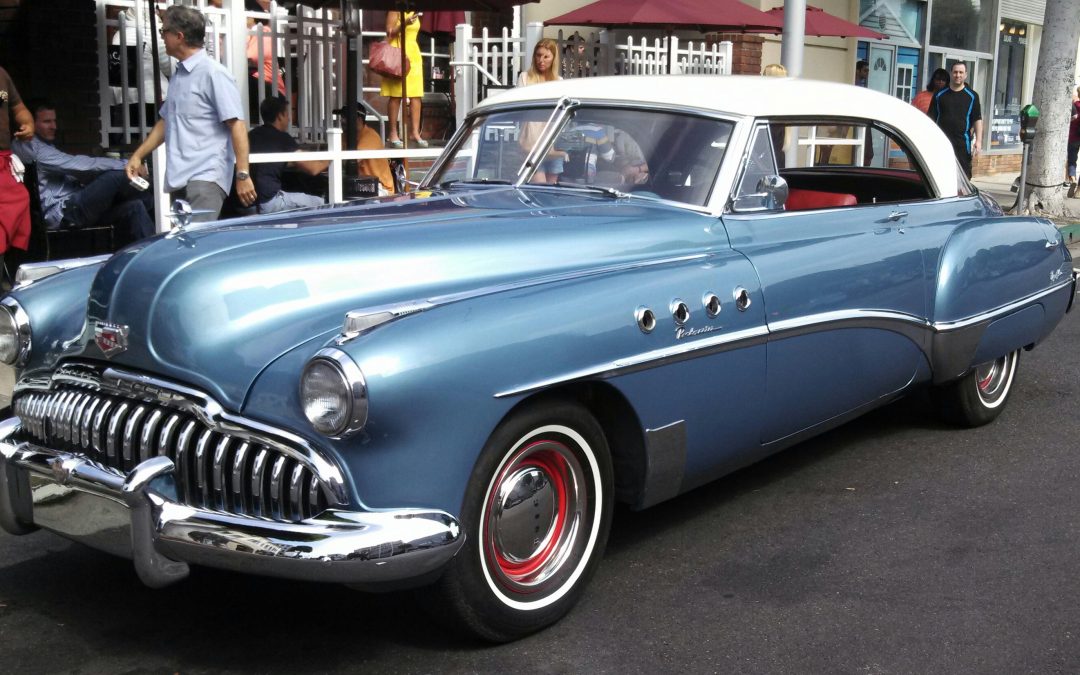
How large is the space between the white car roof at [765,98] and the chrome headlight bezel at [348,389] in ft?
6.97

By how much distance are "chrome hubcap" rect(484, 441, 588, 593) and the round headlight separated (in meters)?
1.61

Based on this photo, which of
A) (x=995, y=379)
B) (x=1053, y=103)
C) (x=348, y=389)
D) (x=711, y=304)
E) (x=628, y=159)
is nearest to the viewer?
(x=348, y=389)

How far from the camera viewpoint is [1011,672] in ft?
10.8

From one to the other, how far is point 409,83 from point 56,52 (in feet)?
10.9

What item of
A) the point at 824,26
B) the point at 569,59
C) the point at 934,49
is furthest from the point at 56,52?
the point at 934,49

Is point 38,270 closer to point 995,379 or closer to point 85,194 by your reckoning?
point 85,194

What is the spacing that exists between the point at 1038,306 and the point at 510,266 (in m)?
3.15

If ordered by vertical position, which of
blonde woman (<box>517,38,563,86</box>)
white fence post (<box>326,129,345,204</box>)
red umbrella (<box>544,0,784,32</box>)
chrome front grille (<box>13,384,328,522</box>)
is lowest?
chrome front grille (<box>13,384,328,522</box>)

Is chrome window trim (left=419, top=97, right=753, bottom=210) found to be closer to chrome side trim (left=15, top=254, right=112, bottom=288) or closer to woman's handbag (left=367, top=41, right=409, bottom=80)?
chrome side trim (left=15, top=254, right=112, bottom=288)

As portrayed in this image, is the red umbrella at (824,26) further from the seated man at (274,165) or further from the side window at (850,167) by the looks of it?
the side window at (850,167)

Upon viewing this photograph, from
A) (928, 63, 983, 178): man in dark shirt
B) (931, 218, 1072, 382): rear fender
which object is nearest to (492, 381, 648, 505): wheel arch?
(931, 218, 1072, 382): rear fender

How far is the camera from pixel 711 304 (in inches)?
155

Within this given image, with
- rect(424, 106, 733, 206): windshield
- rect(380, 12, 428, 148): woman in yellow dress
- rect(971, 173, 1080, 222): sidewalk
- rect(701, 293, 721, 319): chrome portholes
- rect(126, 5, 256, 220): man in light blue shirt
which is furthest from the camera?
rect(971, 173, 1080, 222): sidewalk

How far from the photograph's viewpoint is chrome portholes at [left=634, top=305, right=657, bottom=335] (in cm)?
368
